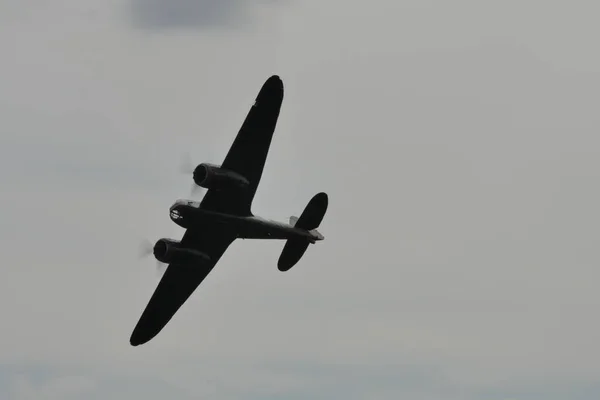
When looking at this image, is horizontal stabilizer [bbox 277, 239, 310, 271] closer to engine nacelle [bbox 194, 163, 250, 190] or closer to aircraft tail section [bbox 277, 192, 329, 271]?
aircraft tail section [bbox 277, 192, 329, 271]

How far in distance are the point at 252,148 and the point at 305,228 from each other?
514 centimetres

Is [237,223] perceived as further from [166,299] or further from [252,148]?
[166,299]

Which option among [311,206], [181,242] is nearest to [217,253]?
[181,242]

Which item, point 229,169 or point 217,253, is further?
point 217,253

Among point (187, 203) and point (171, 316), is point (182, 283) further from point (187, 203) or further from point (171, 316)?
point (187, 203)

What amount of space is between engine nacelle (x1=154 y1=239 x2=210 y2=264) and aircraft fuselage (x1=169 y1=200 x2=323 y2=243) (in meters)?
1.59

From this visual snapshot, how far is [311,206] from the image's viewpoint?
221 feet

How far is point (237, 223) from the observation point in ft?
223

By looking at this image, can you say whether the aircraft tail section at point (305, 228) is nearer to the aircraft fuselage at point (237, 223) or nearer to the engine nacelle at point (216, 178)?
the aircraft fuselage at point (237, 223)

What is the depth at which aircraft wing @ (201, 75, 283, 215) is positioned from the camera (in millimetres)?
65750

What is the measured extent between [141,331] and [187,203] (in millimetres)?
10318

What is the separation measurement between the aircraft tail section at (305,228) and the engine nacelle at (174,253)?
15.6ft

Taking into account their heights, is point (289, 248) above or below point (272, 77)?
below

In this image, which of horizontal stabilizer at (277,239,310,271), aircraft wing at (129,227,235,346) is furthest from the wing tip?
aircraft wing at (129,227,235,346)
